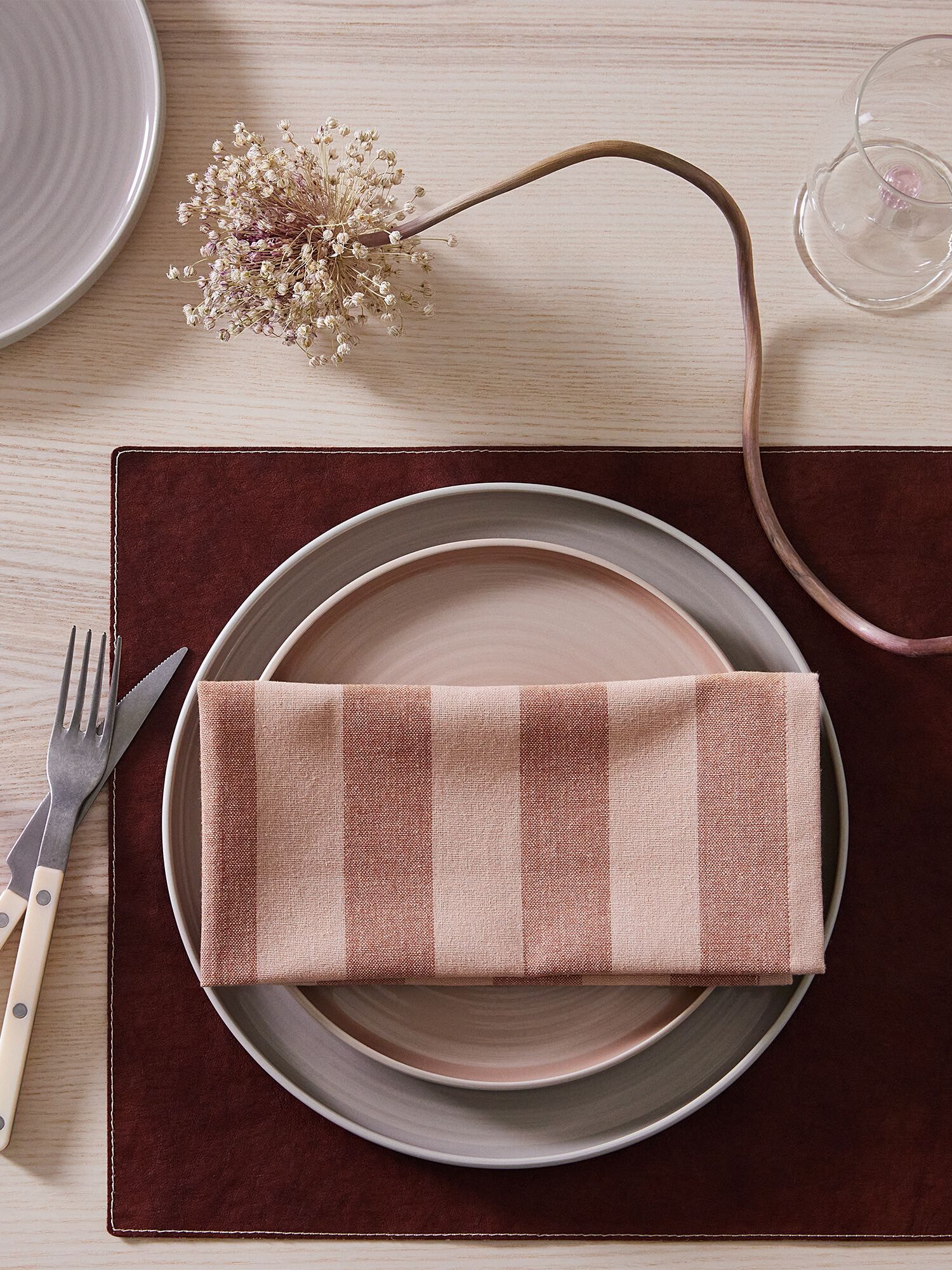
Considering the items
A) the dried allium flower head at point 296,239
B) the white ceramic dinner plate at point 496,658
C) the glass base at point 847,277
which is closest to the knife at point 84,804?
the white ceramic dinner plate at point 496,658

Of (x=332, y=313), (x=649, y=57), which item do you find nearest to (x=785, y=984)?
(x=332, y=313)

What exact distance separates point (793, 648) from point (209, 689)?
0.40 m

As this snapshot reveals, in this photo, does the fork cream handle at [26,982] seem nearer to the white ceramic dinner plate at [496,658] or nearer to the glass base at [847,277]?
the white ceramic dinner plate at [496,658]

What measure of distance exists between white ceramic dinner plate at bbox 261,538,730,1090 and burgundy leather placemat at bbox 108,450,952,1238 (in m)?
0.08

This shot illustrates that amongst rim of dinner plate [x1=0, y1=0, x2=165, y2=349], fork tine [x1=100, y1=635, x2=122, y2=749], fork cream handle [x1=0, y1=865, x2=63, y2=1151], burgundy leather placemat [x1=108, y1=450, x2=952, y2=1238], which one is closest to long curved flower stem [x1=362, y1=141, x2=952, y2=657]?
burgundy leather placemat [x1=108, y1=450, x2=952, y2=1238]

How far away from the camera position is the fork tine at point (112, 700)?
64cm

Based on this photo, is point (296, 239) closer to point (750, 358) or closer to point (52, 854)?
point (750, 358)

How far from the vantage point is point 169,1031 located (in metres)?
0.64

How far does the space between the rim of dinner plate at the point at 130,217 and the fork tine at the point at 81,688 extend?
236 millimetres

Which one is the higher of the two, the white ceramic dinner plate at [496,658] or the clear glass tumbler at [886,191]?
the clear glass tumbler at [886,191]

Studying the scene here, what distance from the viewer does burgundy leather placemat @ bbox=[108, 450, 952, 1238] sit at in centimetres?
64

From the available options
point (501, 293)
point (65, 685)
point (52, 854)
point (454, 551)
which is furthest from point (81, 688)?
point (501, 293)

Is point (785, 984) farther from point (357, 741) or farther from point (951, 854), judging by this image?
point (357, 741)

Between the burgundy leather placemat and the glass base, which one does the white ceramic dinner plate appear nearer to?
the burgundy leather placemat
